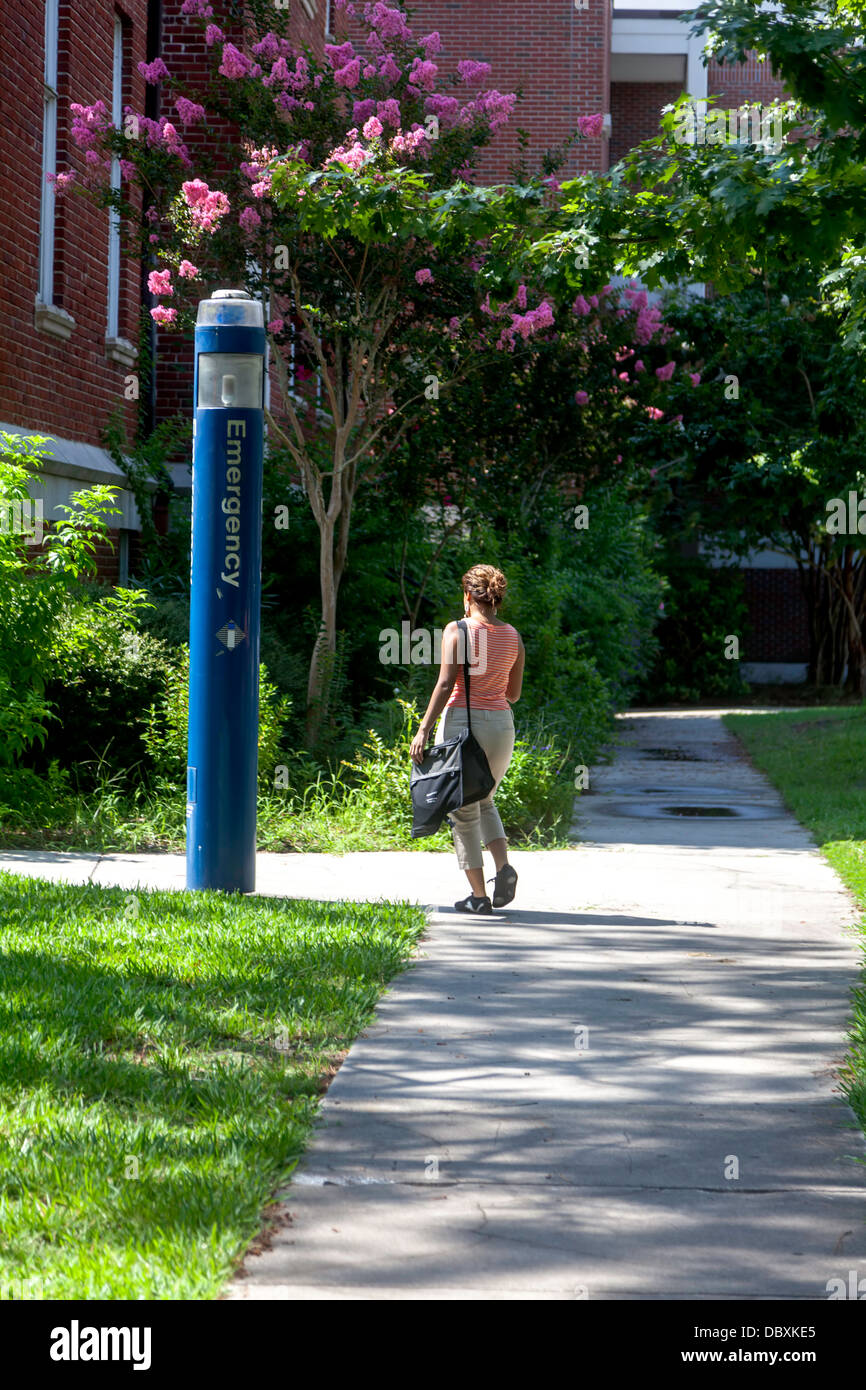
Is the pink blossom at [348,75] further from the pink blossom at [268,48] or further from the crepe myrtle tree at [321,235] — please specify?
the pink blossom at [268,48]

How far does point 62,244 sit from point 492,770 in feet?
22.4

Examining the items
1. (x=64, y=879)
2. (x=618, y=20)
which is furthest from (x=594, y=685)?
(x=618, y=20)

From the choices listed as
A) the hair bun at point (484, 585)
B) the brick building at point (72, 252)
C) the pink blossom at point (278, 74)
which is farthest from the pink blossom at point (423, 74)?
the hair bun at point (484, 585)

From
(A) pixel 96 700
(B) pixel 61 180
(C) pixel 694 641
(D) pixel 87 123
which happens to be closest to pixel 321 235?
(B) pixel 61 180

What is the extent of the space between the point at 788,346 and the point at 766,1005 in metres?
19.4

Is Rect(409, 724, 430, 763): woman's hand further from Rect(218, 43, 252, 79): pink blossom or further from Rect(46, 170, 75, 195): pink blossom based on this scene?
Rect(218, 43, 252, 79): pink blossom

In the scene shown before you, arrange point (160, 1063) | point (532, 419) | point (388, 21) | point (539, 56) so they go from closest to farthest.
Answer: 1. point (160, 1063)
2. point (388, 21)
3. point (532, 419)
4. point (539, 56)

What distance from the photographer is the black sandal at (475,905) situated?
306 inches

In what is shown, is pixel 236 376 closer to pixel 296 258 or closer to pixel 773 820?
pixel 296 258

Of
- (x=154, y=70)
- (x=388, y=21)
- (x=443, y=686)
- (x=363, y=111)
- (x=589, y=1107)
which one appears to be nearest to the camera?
(x=589, y=1107)

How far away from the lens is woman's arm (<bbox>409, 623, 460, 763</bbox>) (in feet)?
25.4

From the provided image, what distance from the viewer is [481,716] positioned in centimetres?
782

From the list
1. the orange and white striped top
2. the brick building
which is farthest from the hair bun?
the brick building

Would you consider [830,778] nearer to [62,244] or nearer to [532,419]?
[532,419]
